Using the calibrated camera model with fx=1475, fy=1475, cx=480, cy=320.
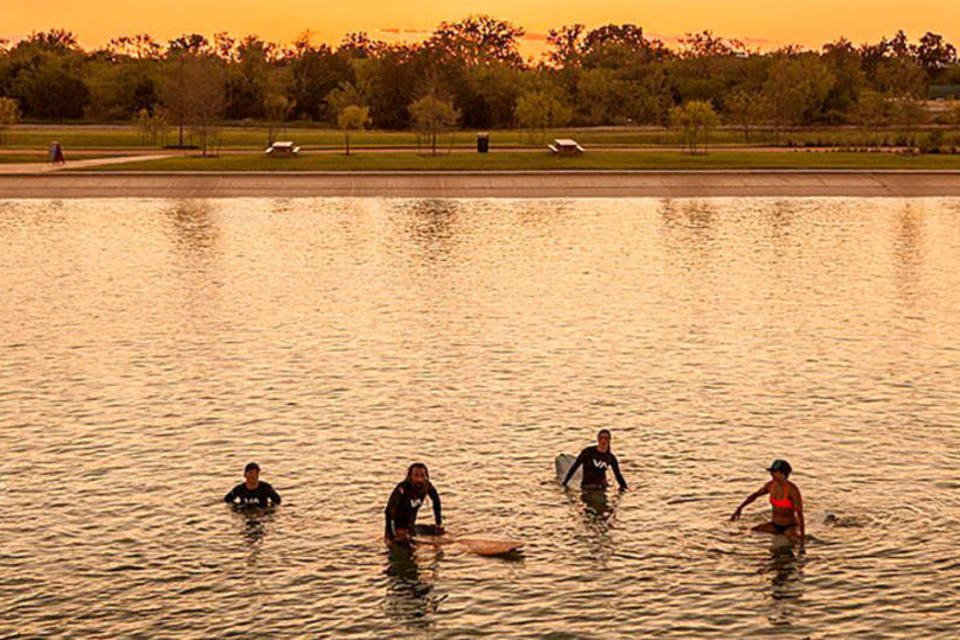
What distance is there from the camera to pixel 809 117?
168875 mm

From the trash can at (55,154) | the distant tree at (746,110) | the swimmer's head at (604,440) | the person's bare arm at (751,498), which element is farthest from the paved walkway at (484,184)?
the person's bare arm at (751,498)

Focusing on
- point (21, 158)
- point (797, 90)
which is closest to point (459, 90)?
point (797, 90)

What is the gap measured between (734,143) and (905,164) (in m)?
28.5

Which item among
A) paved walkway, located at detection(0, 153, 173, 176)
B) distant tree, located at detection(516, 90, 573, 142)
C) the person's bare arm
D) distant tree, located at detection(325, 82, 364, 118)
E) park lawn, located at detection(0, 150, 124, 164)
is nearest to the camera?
the person's bare arm

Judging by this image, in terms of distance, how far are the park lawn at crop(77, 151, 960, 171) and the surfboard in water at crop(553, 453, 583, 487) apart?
3038 inches

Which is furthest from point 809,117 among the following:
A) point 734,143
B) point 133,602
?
point 133,602

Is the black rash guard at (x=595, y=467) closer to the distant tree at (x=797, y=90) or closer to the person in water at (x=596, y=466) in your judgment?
the person in water at (x=596, y=466)

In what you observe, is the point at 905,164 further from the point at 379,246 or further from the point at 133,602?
the point at 133,602

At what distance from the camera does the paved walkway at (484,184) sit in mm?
105688

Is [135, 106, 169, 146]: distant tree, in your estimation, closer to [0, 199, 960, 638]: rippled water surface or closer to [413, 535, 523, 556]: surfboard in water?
[0, 199, 960, 638]: rippled water surface

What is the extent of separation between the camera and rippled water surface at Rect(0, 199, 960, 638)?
1121 inches

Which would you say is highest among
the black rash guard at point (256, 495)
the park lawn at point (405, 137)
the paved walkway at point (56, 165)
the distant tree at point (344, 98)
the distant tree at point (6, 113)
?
the distant tree at point (344, 98)

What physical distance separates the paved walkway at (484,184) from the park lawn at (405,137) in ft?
76.1

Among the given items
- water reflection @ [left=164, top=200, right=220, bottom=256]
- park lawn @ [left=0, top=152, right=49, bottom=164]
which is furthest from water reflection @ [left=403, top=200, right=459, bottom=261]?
park lawn @ [left=0, top=152, right=49, bottom=164]
